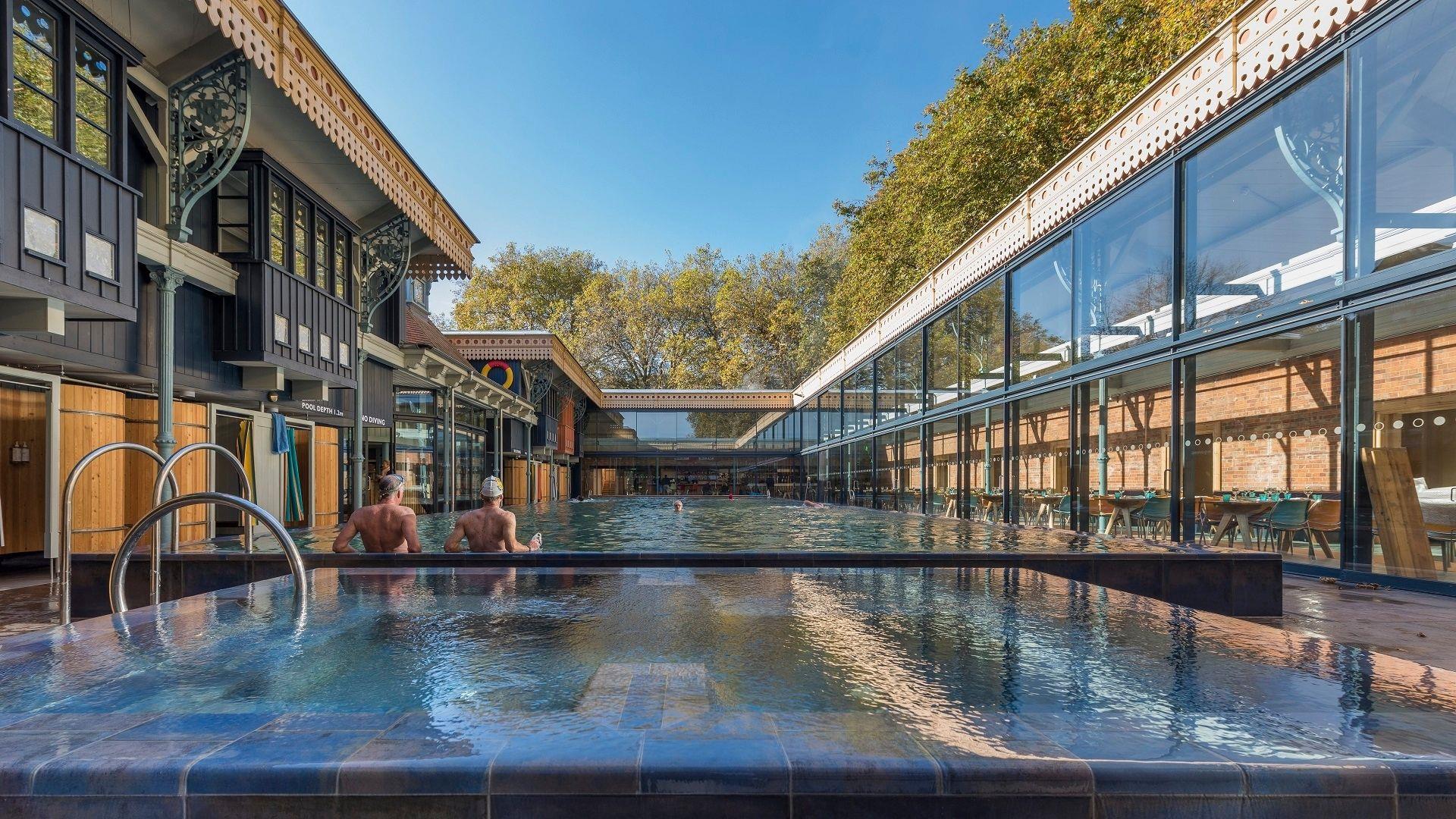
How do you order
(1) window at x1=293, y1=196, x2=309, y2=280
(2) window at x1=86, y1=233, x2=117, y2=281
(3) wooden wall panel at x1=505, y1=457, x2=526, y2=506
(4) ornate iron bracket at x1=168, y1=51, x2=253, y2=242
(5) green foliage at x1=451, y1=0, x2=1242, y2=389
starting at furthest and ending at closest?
(3) wooden wall panel at x1=505, y1=457, x2=526, y2=506 < (5) green foliage at x1=451, y1=0, x2=1242, y2=389 < (1) window at x1=293, y1=196, x2=309, y2=280 < (4) ornate iron bracket at x1=168, y1=51, x2=253, y2=242 < (2) window at x1=86, y1=233, x2=117, y2=281

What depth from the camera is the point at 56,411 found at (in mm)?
8258

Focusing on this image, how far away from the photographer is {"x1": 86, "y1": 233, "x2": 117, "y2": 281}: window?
670cm

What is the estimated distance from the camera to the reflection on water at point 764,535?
687 cm

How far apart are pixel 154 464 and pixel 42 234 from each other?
426 cm

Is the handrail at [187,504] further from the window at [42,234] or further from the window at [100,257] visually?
the window at [100,257]

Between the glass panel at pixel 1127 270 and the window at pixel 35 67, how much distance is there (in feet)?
39.0

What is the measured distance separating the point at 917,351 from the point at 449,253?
10.9 m

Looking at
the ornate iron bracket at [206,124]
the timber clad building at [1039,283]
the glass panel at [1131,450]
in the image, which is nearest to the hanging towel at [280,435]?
the timber clad building at [1039,283]

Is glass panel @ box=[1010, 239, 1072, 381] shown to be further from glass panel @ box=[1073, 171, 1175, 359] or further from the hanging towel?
the hanging towel

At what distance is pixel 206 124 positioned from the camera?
8.46 meters

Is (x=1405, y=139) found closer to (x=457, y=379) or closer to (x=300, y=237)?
(x=300, y=237)

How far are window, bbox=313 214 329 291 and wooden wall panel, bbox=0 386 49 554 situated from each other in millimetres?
3850

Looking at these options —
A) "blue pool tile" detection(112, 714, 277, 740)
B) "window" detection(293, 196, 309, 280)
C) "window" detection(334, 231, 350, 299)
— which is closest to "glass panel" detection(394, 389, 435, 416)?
"window" detection(334, 231, 350, 299)

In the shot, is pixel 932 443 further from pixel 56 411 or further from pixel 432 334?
pixel 56 411
